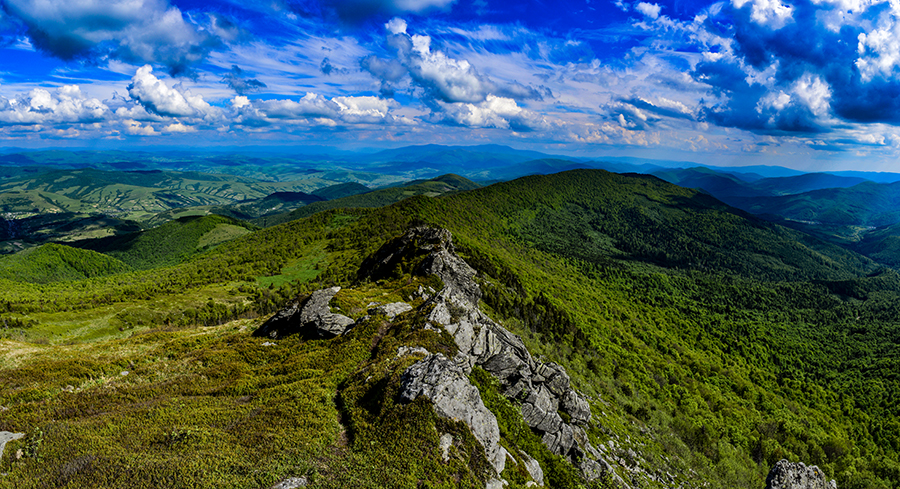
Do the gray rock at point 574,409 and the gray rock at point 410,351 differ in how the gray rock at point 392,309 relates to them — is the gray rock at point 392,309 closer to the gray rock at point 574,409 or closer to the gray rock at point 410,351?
the gray rock at point 410,351

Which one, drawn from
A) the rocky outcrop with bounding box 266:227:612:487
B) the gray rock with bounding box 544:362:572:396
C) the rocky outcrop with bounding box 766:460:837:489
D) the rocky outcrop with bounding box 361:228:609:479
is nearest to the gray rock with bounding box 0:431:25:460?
the rocky outcrop with bounding box 266:227:612:487

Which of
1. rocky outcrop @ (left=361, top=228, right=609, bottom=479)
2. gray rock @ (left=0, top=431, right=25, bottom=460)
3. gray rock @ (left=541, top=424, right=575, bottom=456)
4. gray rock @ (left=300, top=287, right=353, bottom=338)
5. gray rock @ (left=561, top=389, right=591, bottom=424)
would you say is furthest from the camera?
gray rock @ (left=300, top=287, right=353, bottom=338)

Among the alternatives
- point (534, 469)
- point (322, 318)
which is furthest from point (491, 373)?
point (322, 318)

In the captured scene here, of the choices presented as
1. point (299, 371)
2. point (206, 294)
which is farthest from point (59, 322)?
point (299, 371)

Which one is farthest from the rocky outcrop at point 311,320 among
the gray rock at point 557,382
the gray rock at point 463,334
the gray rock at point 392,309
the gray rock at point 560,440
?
the gray rock at point 557,382

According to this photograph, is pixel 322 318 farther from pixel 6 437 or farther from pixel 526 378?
pixel 6 437

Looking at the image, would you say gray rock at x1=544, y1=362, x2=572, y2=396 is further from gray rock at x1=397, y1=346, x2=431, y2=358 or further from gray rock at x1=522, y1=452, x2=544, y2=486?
gray rock at x1=397, y1=346, x2=431, y2=358

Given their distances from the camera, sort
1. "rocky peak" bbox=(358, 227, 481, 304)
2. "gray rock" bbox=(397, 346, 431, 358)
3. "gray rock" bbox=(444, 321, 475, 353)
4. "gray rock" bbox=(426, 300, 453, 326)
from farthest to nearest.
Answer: "rocky peak" bbox=(358, 227, 481, 304) < "gray rock" bbox=(426, 300, 453, 326) < "gray rock" bbox=(444, 321, 475, 353) < "gray rock" bbox=(397, 346, 431, 358)
